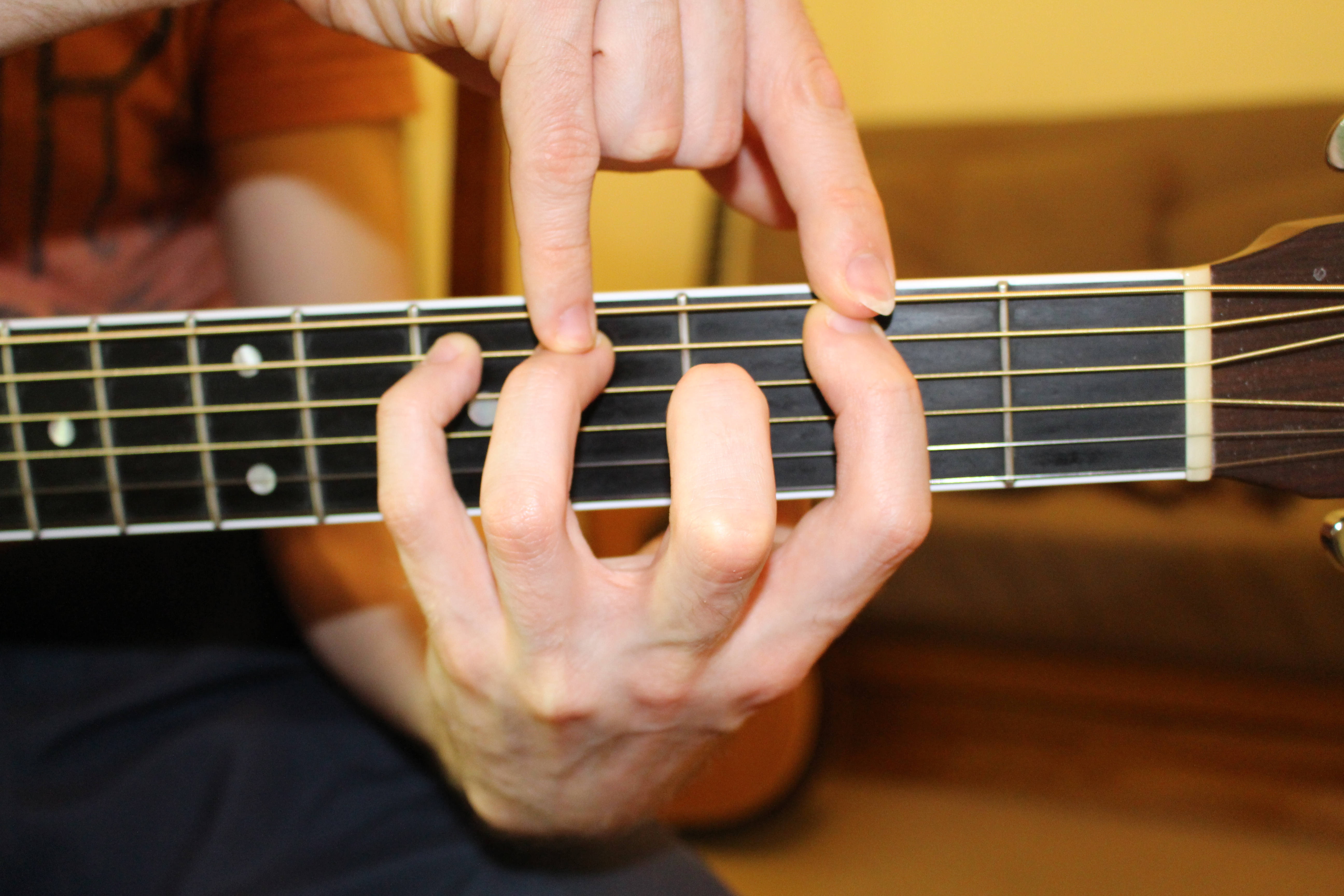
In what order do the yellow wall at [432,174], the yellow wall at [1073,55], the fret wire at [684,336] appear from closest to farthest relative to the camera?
the fret wire at [684,336] → the yellow wall at [1073,55] → the yellow wall at [432,174]

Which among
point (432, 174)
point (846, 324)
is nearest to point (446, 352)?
point (846, 324)

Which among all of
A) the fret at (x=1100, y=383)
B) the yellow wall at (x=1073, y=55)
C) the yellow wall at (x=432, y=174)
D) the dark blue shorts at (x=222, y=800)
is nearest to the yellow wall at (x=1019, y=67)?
the yellow wall at (x=1073, y=55)

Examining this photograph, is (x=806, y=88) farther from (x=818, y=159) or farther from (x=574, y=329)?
(x=574, y=329)

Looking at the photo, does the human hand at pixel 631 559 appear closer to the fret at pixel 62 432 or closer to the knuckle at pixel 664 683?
the knuckle at pixel 664 683

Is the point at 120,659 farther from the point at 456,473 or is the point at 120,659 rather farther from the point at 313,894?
the point at 456,473

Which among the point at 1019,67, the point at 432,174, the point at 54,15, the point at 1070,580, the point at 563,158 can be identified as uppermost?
the point at 1019,67

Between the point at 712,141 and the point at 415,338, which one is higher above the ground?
the point at 712,141

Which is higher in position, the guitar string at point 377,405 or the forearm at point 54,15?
the forearm at point 54,15

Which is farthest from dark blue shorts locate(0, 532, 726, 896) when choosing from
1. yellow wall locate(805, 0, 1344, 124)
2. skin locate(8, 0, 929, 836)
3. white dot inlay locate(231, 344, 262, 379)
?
yellow wall locate(805, 0, 1344, 124)
